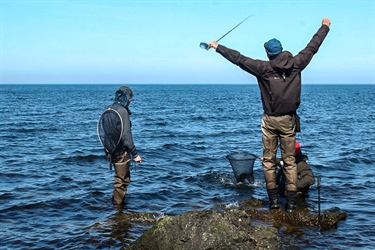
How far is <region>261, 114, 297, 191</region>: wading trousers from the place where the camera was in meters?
8.30

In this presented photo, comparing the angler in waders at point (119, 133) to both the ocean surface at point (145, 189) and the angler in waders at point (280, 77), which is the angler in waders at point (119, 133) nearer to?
the ocean surface at point (145, 189)

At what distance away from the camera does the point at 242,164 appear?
11.7 m

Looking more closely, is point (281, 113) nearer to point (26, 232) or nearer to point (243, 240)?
point (243, 240)

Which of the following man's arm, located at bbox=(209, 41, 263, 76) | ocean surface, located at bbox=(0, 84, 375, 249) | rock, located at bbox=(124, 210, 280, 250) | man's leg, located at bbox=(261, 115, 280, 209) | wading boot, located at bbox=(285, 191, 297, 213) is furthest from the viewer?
wading boot, located at bbox=(285, 191, 297, 213)

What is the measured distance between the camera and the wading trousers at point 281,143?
830 cm

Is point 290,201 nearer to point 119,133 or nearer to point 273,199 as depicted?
point 273,199

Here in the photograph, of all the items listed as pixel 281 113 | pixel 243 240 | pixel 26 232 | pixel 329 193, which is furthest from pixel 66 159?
pixel 243 240

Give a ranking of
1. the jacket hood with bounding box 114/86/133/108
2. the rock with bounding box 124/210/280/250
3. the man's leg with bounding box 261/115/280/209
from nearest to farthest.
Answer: the rock with bounding box 124/210/280/250, the man's leg with bounding box 261/115/280/209, the jacket hood with bounding box 114/86/133/108

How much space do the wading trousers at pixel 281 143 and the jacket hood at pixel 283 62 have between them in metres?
0.88

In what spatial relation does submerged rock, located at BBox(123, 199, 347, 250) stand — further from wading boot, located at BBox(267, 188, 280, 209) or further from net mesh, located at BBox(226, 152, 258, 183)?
net mesh, located at BBox(226, 152, 258, 183)

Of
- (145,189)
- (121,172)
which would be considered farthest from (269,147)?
(145,189)

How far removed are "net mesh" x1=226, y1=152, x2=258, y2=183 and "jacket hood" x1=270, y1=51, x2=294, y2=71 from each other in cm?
385

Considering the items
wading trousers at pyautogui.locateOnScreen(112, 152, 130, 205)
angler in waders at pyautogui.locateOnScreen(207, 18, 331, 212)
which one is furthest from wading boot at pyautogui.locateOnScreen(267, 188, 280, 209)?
wading trousers at pyautogui.locateOnScreen(112, 152, 130, 205)

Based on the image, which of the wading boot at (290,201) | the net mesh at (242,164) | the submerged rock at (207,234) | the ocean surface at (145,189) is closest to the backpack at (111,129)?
the ocean surface at (145,189)
